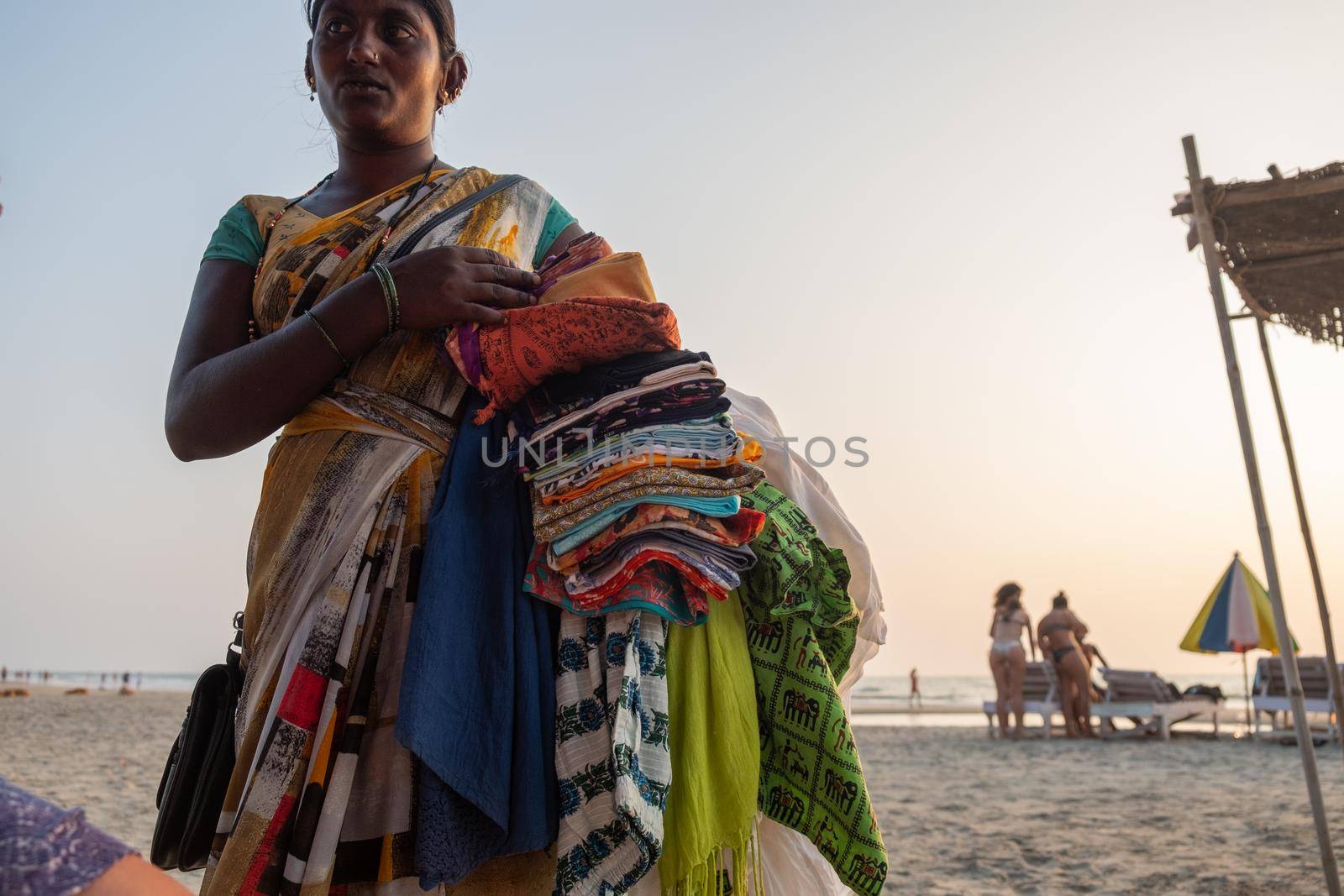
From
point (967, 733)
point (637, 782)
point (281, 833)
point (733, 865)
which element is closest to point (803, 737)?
point (733, 865)

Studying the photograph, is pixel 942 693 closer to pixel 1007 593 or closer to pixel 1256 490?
pixel 1007 593

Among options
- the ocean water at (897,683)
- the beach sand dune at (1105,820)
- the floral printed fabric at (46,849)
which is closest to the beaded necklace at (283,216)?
the floral printed fabric at (46,849)

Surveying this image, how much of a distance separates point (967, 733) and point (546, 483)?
15.4 meters

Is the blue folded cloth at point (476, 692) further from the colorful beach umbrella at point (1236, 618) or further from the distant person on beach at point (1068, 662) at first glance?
the colorful beach umbrella at point (1236, 618)

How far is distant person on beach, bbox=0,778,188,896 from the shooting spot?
0.59 metres

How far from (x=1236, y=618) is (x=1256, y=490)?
1212cm

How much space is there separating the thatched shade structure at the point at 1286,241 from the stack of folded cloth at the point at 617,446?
13.5 ft

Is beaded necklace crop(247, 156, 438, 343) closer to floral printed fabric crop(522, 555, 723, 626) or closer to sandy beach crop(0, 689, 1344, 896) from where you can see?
floral printed fabric crop(522, 555, 723, 626)

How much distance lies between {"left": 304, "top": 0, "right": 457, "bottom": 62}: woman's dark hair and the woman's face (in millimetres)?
18

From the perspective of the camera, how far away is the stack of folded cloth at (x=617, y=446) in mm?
1396

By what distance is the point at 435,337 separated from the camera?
156 cm

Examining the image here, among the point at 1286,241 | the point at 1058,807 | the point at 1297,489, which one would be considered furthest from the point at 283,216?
the point at 1058,807

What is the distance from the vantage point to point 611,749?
1.30 m

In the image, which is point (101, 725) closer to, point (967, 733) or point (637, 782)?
point (967, 733)
